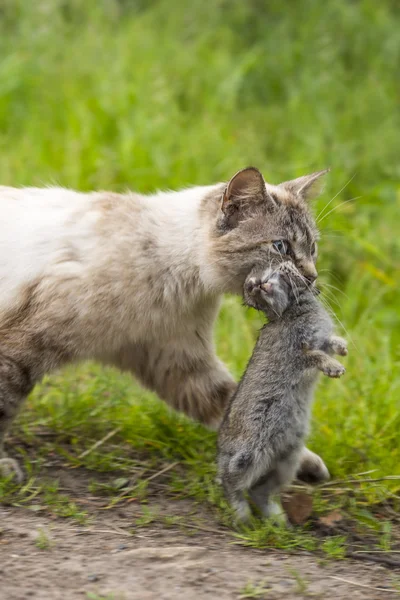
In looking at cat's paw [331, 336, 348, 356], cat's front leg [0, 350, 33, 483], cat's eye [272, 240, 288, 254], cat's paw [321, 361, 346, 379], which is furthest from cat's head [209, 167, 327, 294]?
cat's front leg [0, 350, 33, 483]

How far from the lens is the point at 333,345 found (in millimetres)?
3553

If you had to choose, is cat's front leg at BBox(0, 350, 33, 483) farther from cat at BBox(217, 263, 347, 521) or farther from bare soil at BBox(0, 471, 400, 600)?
cat at BBox(217, 263, 347, 521)

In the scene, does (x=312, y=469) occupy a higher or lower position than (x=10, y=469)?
higher

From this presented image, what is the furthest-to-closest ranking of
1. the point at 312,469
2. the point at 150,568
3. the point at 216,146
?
1. the point at 216,146
2. the point at 312,469
3. the point at 150,568

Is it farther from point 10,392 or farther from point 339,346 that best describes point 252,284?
point 10,392

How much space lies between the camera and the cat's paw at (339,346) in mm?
3510

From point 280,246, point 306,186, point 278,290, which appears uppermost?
point 306,186

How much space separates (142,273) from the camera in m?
3.94

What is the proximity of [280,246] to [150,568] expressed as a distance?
1364 mm

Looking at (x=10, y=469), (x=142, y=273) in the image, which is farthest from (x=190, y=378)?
(x=10, y=469)

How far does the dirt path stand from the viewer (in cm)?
308

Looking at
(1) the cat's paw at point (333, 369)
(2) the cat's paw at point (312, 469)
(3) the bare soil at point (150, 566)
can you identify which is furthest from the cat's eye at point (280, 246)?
(3) the bare soil at point (150, 566)

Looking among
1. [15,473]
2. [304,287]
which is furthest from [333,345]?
[15,473]

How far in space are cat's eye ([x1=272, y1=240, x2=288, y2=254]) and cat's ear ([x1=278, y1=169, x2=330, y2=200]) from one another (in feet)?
1.13
